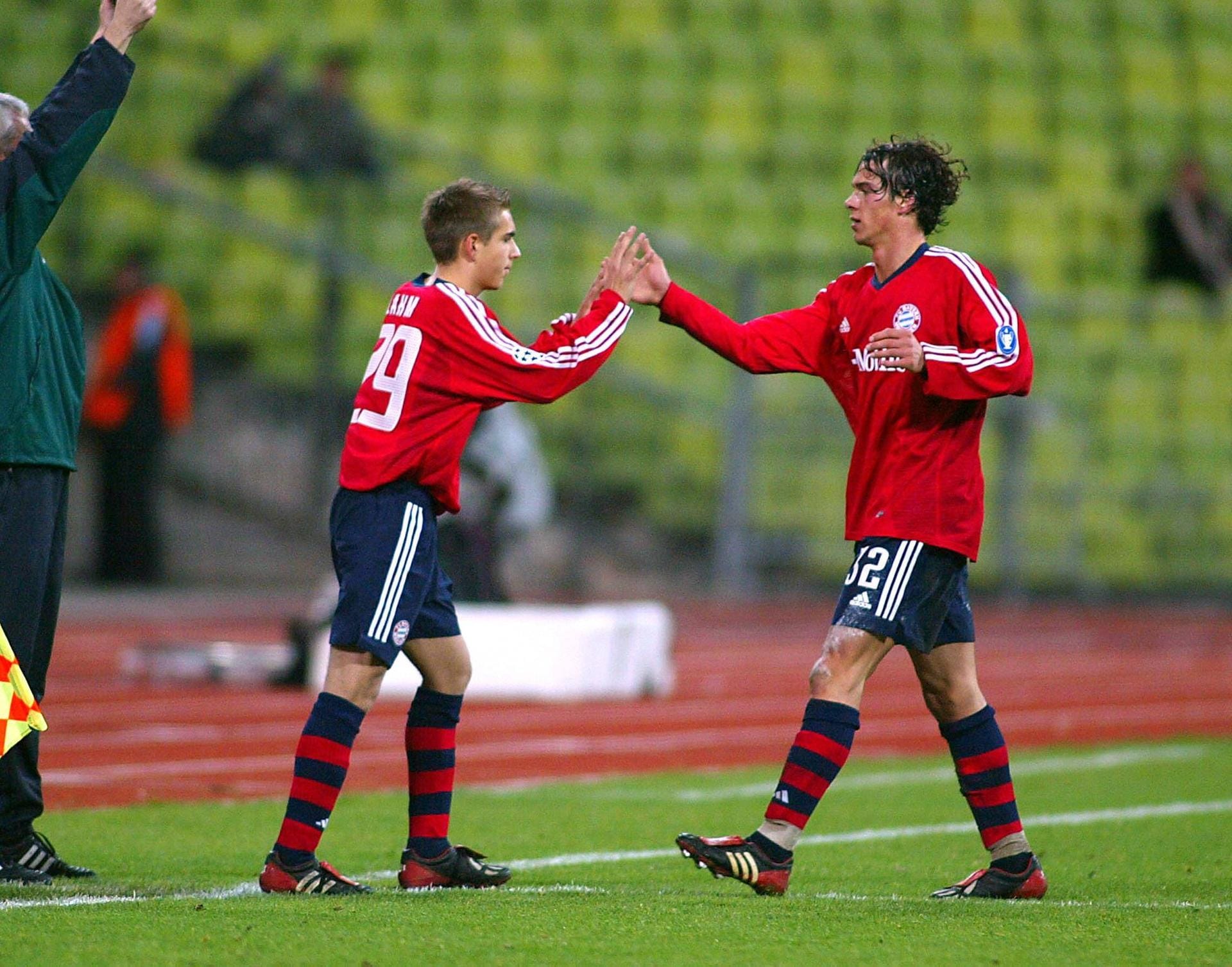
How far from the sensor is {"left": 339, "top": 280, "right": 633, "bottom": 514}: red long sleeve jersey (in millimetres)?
5254

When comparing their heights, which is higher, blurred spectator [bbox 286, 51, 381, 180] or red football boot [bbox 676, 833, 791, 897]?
blurred spectator [bbox 286, 51, 381, 180]

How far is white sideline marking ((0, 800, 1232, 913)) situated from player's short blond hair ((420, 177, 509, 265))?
68.6 inches

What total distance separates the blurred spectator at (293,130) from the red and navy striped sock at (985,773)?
429 inches

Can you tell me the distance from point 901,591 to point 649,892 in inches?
40.8

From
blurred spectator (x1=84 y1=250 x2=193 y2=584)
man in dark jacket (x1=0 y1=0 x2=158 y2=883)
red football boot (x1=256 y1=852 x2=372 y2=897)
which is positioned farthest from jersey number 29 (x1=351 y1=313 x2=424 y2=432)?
blurred spectator (x1=84 y1=250 x2=193 y2=584)

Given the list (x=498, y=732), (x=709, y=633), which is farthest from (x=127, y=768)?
(x=709, y=633)

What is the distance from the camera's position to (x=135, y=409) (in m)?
15.0

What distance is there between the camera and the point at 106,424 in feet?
49.3

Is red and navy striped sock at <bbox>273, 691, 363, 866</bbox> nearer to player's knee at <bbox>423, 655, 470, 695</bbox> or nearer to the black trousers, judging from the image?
player's knee at <bbox>423, 655, 470, 695</bbox>

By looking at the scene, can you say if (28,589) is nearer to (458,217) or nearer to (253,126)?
(458,217)

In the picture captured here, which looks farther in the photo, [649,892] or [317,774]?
[649,892]

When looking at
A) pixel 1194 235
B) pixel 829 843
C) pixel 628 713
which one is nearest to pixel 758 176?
pixel 1194 235

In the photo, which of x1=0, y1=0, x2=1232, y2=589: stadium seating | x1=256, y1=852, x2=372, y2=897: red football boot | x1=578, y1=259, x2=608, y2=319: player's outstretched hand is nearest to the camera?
x1=256, y1=852, x2=372, y2=897: red football boot

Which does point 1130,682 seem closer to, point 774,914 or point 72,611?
point 72,611
